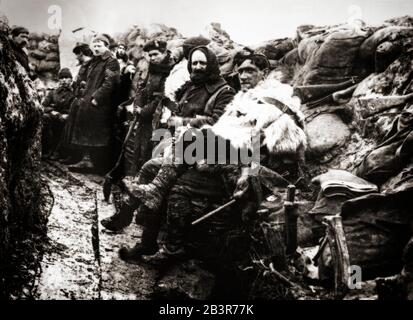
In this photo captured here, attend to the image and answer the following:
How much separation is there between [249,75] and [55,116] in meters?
2.49

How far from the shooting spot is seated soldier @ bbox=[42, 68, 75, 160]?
6230 mm

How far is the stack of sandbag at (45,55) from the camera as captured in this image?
6.35 metres

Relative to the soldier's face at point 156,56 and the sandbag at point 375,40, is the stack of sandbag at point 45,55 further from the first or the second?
the sandbag at point 375,40

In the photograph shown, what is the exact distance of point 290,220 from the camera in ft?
16.3

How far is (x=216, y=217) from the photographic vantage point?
17.1 ft

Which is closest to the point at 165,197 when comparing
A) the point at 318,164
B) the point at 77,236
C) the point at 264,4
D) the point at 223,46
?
the point at 77,236

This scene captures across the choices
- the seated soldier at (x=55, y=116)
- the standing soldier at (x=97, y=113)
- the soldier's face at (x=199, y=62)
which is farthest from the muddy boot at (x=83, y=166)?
Result: the soldier's face at (x=199, y=62)

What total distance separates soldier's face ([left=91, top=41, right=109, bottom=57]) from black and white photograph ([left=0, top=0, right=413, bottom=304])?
1 cm

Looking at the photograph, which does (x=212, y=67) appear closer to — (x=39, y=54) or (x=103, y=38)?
(x=103, y=38)

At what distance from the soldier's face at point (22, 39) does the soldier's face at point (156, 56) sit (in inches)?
59.8

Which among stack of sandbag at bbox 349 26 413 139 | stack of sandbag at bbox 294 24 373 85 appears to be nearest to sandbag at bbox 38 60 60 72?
stack of sandbag at bbox 294 24 373 85

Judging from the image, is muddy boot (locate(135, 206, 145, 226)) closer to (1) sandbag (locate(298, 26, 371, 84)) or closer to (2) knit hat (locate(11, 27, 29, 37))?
(1) sandbag (locate(298, 26, 371, 84))
